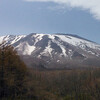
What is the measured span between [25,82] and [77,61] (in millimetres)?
171791

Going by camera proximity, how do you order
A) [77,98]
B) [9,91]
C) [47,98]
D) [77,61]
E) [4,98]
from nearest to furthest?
[4,98] < [9,91] < [47,98] < [77,98] < [77,61]

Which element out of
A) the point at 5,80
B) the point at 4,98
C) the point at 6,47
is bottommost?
the point at 4,98

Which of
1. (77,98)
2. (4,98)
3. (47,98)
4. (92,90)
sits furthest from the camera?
(92,90)

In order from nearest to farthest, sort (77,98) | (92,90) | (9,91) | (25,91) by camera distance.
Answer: (9,91), (25,91), (77,98), (92,90)

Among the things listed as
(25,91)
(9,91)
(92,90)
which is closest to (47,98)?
(25,91)

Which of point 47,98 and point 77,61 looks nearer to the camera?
point 47,98

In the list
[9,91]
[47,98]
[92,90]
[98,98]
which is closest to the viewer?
[9,91]

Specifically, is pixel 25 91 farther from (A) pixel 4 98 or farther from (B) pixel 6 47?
(B) pixel 6 47

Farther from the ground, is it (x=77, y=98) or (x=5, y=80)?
(x=5, y=80)

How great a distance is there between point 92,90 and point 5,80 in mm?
35917

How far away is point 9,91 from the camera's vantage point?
2847cm

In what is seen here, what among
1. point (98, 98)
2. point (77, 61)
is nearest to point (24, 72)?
point (98, 98)

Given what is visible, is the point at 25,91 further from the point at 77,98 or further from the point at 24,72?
the point at 77,98

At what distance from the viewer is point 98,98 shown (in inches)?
1933
